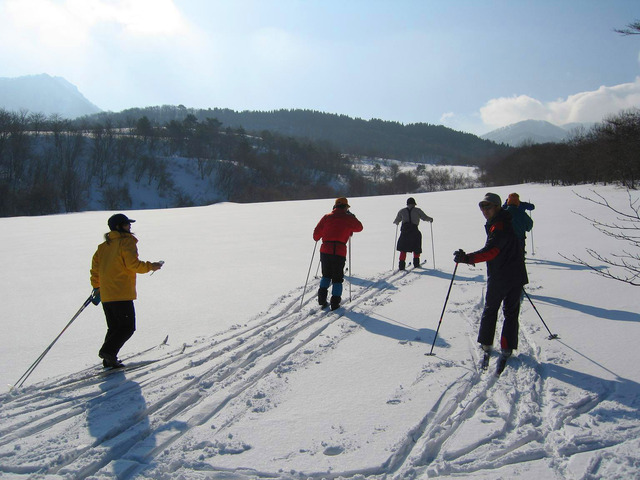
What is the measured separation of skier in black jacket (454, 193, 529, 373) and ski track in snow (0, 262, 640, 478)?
0.30m

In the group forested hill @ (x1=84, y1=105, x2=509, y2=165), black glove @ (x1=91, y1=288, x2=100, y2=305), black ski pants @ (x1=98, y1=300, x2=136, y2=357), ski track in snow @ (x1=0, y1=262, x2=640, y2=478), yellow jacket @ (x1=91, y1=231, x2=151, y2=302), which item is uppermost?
forested hill @ (x1=84, y1=105, x2=509, y2=165)

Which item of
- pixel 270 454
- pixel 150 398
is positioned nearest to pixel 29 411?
pixel 150 398

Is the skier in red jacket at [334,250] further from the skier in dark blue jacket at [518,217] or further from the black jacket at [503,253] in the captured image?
the skier in dark blue jacket at [518,217]

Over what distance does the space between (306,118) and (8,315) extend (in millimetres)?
172299

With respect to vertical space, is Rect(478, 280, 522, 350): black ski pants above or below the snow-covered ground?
above

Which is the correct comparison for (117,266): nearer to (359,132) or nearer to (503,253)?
(503,253)

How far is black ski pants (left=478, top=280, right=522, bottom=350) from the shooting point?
14.6 feet

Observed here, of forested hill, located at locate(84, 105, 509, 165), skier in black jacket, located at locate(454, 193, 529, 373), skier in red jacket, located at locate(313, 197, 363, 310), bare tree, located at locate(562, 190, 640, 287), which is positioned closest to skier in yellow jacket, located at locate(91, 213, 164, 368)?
skier in red jacket, located at locate(313, 197, 363, 310)

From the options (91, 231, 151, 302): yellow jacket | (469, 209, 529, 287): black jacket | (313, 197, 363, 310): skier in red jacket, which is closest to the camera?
(469, 209, 529, 287): black jacket

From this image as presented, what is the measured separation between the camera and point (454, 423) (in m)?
3.36

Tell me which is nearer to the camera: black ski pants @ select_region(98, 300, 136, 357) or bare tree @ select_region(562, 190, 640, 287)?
bare tree @ select_region(562, 190, 640, 287)

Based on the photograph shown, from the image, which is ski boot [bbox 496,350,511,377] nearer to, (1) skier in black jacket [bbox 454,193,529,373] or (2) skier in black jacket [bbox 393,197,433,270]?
(1) skier in black jacket [bbox 454,193,529,373]

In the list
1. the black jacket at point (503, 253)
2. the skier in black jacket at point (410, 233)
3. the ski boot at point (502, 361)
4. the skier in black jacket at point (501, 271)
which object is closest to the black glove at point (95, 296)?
the skier in black jacket at point (501, 271)

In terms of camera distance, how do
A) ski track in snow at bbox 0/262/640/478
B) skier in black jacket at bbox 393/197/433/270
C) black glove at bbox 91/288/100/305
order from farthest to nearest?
skier in black jacket at bbox 393/197/433/270 → black glove at bbox 91/288/100/305 → ski track in snow at bbox 0/262/640/478
